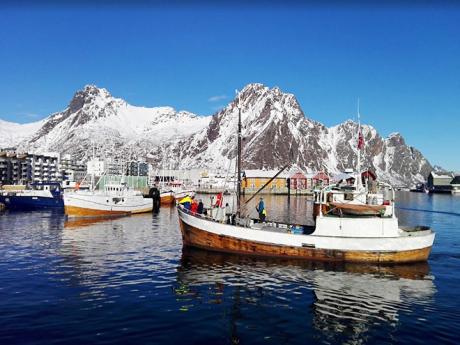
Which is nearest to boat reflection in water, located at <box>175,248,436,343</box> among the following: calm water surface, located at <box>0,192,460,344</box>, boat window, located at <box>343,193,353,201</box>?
calm water surface, located at <box>0,192,460,344</box>

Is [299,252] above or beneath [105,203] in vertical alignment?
beneath

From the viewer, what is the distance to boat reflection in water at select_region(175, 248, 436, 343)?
18.9m

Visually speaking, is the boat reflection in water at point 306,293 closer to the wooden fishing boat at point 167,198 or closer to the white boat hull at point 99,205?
the white boat hull at point 99,205

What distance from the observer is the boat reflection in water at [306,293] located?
62.0 feet

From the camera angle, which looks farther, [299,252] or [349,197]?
[349,197]

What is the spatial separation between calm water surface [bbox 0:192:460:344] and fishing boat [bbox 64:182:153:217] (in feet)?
104

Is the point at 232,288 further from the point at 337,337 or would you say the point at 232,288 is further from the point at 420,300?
the point at 420,300

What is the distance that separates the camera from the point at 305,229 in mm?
36062

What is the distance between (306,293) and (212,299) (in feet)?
19.4

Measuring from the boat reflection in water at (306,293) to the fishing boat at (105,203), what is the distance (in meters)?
42.1

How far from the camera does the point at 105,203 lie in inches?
2936

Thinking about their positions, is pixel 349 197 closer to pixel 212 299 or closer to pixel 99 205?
pixel 212 299

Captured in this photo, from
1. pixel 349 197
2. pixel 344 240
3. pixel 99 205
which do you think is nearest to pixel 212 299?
pixel 344 240

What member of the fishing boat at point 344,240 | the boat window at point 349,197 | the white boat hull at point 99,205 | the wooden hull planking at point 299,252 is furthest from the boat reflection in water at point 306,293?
the white boat hull at point 99,205
